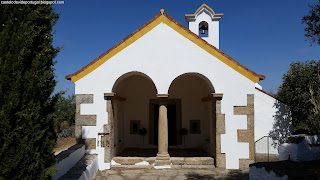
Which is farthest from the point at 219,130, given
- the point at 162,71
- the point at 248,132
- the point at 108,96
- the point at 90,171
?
the point at 90,171

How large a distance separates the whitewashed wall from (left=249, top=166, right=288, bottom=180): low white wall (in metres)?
1.56

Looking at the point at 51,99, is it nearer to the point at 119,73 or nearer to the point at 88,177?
the point at 88,177

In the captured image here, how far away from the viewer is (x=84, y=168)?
5.38m

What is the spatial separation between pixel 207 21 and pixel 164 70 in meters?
7.26

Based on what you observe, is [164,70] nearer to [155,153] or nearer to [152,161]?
[152,161]

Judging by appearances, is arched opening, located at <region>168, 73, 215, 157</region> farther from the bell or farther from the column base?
the bell

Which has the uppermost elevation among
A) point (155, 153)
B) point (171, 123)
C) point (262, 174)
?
point (171, 123)

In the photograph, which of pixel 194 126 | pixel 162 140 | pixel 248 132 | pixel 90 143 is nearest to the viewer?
pixel 248 132

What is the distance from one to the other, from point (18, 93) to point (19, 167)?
1033mm

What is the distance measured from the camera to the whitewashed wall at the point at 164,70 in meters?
6.83

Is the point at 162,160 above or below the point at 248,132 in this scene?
below

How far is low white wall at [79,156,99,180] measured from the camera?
5202 millimetres

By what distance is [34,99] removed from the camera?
3412 millimetres

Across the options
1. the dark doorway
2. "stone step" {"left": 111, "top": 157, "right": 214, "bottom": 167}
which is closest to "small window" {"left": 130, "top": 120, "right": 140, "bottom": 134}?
the dark doorway
